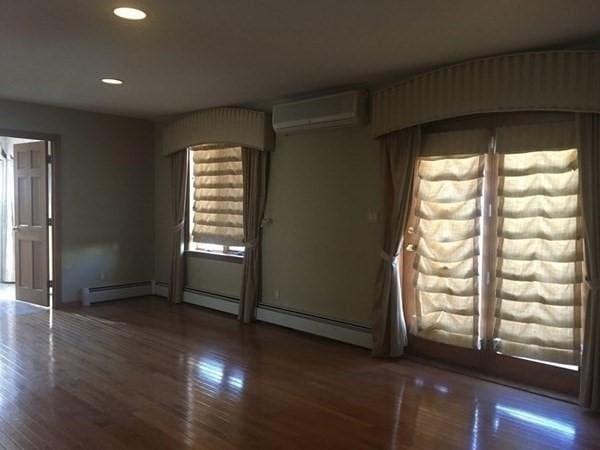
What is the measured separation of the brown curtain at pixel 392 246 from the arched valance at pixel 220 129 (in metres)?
1.67

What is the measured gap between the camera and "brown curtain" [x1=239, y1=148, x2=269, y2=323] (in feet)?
19.0

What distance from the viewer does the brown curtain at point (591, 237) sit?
3.42m

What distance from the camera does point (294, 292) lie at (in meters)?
5.57

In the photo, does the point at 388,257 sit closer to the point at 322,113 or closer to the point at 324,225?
the point at 324,225

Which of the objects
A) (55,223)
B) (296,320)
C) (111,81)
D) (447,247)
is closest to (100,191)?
(55,223)

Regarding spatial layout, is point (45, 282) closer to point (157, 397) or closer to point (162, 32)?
point (157, 397)

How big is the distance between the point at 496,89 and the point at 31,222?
19.4 ft

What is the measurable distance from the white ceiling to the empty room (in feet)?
0.08

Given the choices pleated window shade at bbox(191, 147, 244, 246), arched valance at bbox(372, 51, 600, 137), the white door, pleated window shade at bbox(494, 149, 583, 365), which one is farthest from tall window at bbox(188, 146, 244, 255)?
pleated window shade at bbox(494, 149, 583, 365)

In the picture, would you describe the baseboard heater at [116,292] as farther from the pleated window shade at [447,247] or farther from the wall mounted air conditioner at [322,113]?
the pleated window shade at [447,247]

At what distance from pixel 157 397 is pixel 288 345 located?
1.64 m

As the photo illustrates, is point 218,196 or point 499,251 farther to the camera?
point 218,196

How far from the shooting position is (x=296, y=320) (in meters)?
5.50

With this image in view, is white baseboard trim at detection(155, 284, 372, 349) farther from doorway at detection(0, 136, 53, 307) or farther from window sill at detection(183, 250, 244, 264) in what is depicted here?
doorway at detection(0, 136, 53, 307)
